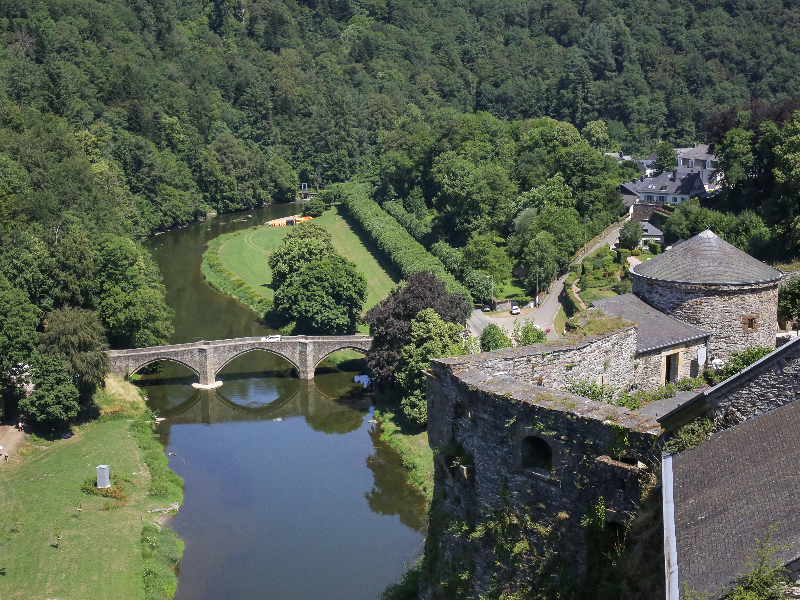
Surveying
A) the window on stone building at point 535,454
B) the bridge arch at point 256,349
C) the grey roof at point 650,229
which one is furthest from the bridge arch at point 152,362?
the window on stone building at point 535,454

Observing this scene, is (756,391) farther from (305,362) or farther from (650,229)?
(650,229)

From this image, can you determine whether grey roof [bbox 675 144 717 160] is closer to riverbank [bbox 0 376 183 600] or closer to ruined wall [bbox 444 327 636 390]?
riverbank [bbox 0 376 183 600]

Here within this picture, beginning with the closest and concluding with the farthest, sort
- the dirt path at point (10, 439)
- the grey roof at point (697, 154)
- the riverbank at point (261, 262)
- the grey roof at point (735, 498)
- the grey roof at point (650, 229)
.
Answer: the grey roof at point (735, 498)
the dirt path at point (10, 439)
the grey roof at point (650, 229)
the riverbank at point (261, 262)
the grey roof at point (697, 154)

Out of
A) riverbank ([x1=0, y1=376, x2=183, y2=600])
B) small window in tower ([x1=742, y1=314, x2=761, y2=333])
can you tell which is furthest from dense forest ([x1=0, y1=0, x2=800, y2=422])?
small window in tower ([x1=742, y1=314, x2=761, y2=333])

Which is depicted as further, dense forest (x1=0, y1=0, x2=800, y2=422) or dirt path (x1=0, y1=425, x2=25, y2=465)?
dense forest (x1=0, y1=0, x2=800, y2=422)

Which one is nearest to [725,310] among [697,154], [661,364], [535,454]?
[661,364]

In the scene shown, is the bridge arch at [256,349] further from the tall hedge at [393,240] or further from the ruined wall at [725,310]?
the ruined wall at [725,310]

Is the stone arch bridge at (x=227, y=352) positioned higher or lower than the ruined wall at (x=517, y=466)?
lower
